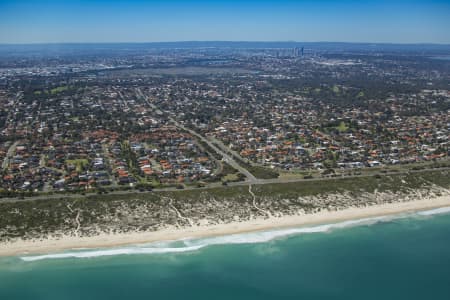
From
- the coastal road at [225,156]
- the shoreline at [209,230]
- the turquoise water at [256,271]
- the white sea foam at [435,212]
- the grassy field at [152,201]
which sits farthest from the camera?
the coastal road at [225,156]

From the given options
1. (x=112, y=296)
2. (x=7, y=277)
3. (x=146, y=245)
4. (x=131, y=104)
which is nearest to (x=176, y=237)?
(x=146, y=245)

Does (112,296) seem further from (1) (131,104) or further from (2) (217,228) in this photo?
(1) (131,104)

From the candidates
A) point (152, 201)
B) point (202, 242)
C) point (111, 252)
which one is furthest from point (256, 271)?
point (152, 201)

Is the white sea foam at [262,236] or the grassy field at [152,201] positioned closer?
the white sea foam at [262,236]

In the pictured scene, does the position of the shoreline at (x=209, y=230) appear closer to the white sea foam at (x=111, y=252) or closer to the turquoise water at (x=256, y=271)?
the white sea foam at (x=111, y=252)

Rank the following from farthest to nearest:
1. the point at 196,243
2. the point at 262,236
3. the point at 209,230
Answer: the point at 209,230, the point at 262,236, the point at 196,243

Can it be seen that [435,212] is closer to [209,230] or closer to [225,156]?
[209,230]

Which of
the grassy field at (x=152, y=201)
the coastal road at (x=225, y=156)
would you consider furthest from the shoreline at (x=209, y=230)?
the coastal road at (x=225, y=156)
